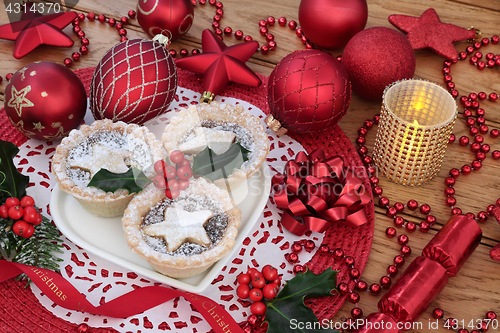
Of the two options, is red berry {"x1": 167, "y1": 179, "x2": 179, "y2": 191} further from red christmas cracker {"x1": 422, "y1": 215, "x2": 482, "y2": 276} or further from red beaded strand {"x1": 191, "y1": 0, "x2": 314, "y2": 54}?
red beaded strand {"x1": 191, "y1": 0, "x2": 314, "y2": 54}

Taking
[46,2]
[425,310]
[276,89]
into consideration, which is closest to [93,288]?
[276,89]

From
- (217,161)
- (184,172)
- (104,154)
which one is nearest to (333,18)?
(217,161)

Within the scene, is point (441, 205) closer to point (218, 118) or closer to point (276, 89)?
point (276, 89)

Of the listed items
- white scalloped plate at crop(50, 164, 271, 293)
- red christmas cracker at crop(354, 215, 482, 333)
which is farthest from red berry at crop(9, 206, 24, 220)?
red christmas cracker at crop(354, 215, 482, 333)

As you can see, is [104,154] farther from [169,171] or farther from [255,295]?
[255,295]

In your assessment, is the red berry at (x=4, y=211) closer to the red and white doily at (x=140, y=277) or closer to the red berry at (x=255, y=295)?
the red and white doily at (x=140, y=277)
